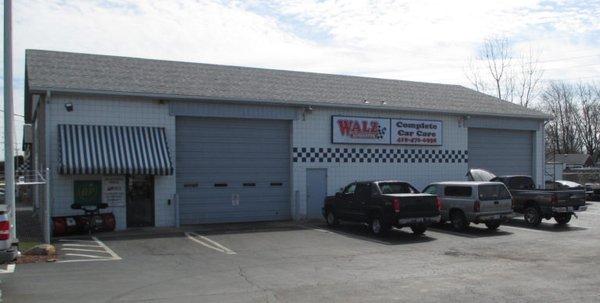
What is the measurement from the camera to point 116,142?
62.5ft

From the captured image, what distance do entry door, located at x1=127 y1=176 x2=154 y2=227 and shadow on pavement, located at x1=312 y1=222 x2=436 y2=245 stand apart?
5.60m

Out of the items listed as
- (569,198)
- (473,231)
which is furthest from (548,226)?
(473,231)

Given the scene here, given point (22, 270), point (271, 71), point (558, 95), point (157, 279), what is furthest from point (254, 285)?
point (558, 95)

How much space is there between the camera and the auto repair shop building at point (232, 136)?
18.8 meters

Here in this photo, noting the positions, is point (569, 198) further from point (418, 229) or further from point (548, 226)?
point (418, 229)

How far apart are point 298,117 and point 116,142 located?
6.83 meters

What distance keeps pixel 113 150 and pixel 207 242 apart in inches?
185

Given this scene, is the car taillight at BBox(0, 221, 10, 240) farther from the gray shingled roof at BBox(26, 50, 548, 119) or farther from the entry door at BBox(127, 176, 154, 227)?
the entry door at BBox(127, 176, 154, 227)

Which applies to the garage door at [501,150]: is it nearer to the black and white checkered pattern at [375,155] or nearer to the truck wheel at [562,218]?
the black and white checkered pattern at [375,155]

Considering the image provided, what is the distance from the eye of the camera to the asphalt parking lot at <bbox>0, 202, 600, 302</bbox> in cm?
965

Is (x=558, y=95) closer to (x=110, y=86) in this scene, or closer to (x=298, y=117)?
(x=298, y=117)

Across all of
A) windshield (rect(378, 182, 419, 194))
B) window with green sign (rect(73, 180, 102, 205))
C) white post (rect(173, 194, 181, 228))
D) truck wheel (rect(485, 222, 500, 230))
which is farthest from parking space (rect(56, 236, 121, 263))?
truck wheel (rect(485, 222, 500, 230))

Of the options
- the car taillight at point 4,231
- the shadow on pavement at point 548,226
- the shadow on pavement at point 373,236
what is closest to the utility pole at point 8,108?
the car taillight at point 4,231

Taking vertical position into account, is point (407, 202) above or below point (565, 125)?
below
